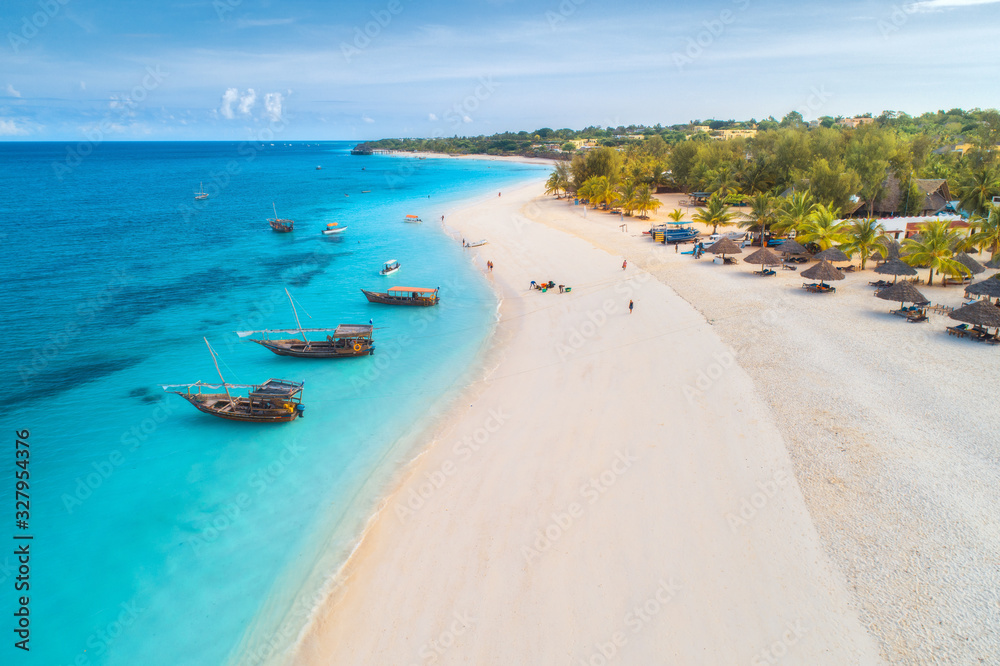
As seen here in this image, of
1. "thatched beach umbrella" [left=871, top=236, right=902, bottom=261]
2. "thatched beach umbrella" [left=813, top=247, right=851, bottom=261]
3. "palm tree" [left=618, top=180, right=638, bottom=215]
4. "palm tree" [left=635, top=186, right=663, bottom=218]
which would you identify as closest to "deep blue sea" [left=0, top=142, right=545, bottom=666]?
"thatched beach umbrella" [left=813, top=247, right=851, bottom=261]

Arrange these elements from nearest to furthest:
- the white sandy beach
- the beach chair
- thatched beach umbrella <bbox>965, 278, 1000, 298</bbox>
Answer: the white sandy beach, the beach chair, thatched beach umbrella <bbox>965, 278, 1000, 298</bbox>

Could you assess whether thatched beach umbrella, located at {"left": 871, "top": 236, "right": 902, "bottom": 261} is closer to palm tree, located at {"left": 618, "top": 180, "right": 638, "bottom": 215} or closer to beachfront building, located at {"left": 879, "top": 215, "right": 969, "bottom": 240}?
beachfront building, located at {"left": 879, "top": 215, "right": 969, "bottom": 240}

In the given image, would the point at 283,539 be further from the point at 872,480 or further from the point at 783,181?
the point at 783,181

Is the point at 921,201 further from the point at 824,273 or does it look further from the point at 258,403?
the point at 258,403

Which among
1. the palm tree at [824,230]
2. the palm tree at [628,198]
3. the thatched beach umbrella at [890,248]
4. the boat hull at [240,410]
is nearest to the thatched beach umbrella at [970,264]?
the thatched beach umbrella at [890,248]

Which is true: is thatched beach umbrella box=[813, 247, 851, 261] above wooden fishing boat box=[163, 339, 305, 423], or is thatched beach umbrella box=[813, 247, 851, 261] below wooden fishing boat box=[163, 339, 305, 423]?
above
